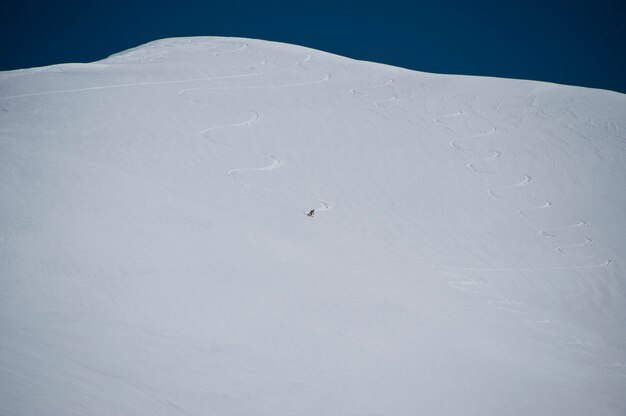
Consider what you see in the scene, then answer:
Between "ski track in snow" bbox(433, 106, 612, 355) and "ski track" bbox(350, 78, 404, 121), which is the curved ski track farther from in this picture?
"ski track" bbox(350, 78, 404, 121)

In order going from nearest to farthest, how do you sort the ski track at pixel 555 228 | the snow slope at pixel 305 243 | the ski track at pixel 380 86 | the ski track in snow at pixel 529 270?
1. the snow slope at pixel 305 243
2. the ski track in snow at pixel 529 270
3. the ski track at pixel 555 228
4. the ski track at pixel 380 86

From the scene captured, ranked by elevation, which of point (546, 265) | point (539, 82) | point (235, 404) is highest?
point (539, 82)

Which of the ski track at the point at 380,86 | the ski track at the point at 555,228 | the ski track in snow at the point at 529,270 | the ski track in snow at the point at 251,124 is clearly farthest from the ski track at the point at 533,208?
the ski track at the point at 380,86

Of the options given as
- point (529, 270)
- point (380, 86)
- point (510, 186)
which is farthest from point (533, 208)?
point (380, 86)

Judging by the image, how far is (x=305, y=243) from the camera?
1052 cm

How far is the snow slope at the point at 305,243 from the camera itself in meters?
5.30

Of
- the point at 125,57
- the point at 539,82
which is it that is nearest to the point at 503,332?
the point at 539,82

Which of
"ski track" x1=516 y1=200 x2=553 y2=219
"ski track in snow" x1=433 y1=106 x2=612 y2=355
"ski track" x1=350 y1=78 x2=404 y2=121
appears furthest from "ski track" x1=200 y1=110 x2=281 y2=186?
"ski track" x1=516 y1=200 x2=553 y2=219

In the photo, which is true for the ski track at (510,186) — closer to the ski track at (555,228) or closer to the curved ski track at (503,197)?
the curved ski track at (503,197)

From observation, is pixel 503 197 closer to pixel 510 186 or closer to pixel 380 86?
pixel 510 186

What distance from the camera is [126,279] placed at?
262 inches

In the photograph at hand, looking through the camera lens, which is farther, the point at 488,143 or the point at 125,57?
the point at 125,57

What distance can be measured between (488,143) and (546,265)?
6.07 meters

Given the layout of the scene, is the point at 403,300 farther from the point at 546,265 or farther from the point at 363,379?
the point at 546,265
